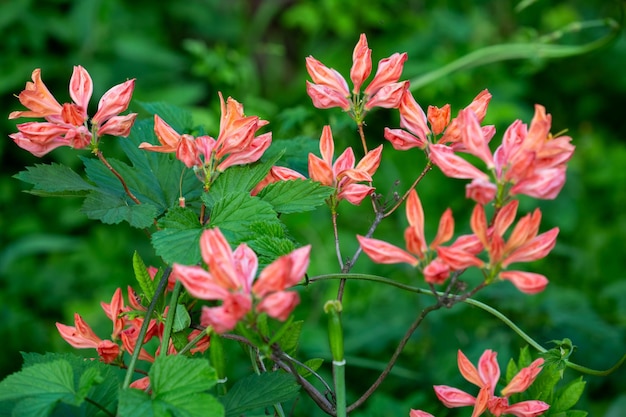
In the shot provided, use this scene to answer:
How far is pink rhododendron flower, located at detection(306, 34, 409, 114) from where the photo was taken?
0.91 meters

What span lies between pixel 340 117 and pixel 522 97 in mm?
2067

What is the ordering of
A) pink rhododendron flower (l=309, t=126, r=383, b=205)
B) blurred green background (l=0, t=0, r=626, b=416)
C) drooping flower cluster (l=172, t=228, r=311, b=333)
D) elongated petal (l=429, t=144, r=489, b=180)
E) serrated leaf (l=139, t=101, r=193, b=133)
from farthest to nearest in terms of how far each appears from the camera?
blurred green background (l=0, t=0, r=626, b=416) < serrated leaf (l=139, t=101, r=193, b=133) < pink rhododendron flower (l=309, t=126, r=383, b=205) < elongated petal (l=429, t=144, r=489, b=180) < drooping flower cluster (l=172, t=228, r=311, b=333)

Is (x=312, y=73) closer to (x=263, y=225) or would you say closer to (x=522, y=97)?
(x=263, y=225)

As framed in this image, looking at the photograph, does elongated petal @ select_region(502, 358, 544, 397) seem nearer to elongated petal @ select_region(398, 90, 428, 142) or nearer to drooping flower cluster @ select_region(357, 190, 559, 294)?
drooping flower cluster @ select_region(357, 190, 559, 294)

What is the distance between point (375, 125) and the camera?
10.4 ft

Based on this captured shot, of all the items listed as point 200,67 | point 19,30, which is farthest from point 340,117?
point 19,30

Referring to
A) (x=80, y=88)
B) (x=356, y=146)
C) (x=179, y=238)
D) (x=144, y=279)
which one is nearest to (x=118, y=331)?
(x=144, y=279)

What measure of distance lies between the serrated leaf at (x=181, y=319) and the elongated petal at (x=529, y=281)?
0.35m

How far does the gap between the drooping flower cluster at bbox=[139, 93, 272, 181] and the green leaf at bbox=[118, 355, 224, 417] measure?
0.23m

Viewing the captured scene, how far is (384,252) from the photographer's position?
75 centimetres

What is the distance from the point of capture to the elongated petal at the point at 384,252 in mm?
748

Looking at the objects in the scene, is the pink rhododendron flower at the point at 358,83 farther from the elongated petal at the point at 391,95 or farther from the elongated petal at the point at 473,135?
the elongated petal at the point at 473,135

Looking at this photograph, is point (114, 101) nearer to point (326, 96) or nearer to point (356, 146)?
point (326, 96)

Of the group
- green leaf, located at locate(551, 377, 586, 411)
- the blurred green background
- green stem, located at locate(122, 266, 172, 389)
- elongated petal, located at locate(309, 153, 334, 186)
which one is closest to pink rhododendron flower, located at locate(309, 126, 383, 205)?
elongated petal, located at locate(309, 153, 334, 186)
